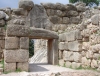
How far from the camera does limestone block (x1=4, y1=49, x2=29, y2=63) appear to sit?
28.5ft

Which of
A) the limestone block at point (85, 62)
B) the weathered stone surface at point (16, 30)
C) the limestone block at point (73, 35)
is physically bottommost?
the limestone block at point (85, 62)

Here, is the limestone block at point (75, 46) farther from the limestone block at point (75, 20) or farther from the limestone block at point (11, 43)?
the limestone block at point (75, 20)

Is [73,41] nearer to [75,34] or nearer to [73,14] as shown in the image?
[75,34]

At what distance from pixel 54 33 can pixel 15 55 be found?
3.97 m

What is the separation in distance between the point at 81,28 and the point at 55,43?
2875mm

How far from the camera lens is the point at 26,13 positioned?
43.1ft

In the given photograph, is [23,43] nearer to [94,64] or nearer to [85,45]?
[85,45]

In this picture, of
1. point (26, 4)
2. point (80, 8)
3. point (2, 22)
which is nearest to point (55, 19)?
point (80, 8)

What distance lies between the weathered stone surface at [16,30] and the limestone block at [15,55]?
2.50ft

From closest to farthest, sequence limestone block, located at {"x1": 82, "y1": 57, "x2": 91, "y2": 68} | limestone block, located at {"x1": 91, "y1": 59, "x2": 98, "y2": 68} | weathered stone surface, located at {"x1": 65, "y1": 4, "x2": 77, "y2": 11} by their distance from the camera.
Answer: limestone block, located at {"x1": 91, "y1": 59, "x2": 98, "y2": 68} < limestone block, located at {"x1": 82, "y1": 57, "x2": 91, "y2": 68} < weathered stone surface, located at {"x1": 65, "y1": 4, "x2": 77, "y2": 11}

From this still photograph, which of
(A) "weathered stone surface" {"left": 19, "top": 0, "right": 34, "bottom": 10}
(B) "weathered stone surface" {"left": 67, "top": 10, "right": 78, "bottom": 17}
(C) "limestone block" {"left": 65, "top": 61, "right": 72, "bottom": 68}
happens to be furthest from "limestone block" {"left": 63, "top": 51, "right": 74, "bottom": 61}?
(A) "weathered stone surface" {"left": 19, "top": 0, "right": 34, "bottom": 10}

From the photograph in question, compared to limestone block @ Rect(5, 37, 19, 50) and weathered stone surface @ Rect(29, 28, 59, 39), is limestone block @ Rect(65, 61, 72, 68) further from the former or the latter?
limestone block @ Rect(5, 37, 19, 50)

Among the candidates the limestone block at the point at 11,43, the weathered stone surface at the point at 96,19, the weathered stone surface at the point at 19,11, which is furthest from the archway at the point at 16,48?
the weathered stone surface at the point at 19,11

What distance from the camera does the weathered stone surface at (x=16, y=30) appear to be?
28.6 feet
